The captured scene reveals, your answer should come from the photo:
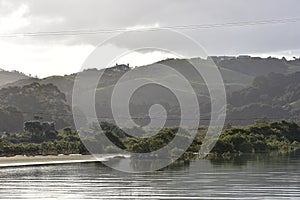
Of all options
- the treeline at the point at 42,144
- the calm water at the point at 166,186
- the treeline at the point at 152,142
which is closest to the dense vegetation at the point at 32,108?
the treeline at the point at 152,142

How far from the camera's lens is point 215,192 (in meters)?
36.6

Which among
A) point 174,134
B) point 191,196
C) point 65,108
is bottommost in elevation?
point 191,196

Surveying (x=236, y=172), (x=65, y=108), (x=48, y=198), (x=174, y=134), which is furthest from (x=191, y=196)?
(x=65, y=108)

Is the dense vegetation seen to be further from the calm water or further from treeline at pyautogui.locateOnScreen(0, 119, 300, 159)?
the calm water

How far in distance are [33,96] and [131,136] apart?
79.3 meters

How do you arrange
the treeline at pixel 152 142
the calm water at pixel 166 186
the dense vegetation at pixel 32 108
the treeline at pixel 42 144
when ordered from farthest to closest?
the dense vegetation at pixel 32 108 < the treeline at pixel 42 144 < the treeline at pixel 152 142 < the calm water at pixel 166 186

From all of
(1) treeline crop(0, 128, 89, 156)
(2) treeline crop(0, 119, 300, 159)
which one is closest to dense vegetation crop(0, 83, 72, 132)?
(2) treeline crop(0, 119, 300, 159)

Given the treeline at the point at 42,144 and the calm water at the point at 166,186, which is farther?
the treeline at the point at 42,144

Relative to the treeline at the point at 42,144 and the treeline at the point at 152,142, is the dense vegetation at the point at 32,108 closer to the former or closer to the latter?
the treeline at the point at 152,142

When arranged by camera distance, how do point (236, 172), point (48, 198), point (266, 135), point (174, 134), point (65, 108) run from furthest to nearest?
point (65, 108), point (266, 135), point (174, 134), point (236, 172), point (48, 198)

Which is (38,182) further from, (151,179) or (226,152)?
(226,152)

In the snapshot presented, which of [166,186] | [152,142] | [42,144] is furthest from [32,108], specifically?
[166,186]

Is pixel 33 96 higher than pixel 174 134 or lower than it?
higher

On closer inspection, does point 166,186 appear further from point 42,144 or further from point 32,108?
point 32,108
